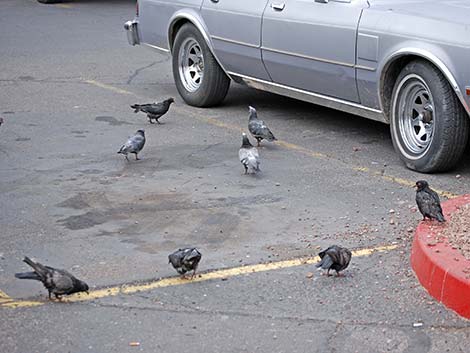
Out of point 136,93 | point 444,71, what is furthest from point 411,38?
point 136,93

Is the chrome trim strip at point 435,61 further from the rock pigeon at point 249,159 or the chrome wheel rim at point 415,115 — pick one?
the rock pigeon at point 249,159

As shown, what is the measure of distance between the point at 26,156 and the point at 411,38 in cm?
362

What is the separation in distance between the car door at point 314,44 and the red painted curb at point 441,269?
2924 mm

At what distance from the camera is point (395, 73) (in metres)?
9.45

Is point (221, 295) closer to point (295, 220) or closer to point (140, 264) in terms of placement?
point (140, 264)

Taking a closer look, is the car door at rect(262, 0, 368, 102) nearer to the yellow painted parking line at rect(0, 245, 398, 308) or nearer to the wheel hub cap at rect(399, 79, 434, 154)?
the wheel hub cap at rect(399, 79, 434, 154)

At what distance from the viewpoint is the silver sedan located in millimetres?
8867

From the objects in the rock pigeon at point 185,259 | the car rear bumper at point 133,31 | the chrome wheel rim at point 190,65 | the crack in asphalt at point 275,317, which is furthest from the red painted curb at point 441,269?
the car rear bumper at point 133,31

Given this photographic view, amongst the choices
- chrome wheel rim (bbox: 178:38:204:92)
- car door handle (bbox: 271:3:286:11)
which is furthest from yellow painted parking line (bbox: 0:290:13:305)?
chrome wheel rim (bbox: 178:38:204:92)

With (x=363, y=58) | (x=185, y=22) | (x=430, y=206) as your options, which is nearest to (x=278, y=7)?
(x=363, y=58)

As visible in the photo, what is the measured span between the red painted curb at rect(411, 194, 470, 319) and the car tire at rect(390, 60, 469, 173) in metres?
1.96

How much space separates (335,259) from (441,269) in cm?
66

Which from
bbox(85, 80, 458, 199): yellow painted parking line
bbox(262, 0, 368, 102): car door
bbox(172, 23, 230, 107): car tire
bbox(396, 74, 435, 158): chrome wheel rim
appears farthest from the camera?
bbox(172, 23, 230, 107): car tire

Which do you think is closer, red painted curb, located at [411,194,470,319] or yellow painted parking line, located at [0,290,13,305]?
red painted curb, located at [411,194,470,319]
